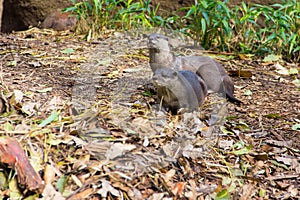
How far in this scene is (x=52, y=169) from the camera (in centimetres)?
262

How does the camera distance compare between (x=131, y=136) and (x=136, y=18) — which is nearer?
(x=131, y=136)

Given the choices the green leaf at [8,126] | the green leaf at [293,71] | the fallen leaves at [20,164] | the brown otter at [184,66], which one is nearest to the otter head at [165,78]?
the brown otter at [184,66]

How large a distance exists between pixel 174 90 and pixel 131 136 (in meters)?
0.63

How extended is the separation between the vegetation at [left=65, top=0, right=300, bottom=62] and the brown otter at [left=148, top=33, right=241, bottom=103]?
905mm

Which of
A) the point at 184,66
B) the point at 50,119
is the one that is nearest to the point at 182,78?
the point at 184,66

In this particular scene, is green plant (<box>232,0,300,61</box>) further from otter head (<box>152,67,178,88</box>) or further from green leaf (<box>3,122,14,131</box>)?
green leaf (<box>3,122,14,131</box>)

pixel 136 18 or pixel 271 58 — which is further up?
pixel 136 18

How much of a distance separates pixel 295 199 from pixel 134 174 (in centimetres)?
98

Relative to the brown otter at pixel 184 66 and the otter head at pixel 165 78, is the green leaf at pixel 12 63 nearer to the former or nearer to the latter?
the brown otter at pixel 184 66

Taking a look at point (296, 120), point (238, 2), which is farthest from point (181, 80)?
point (238, 2)

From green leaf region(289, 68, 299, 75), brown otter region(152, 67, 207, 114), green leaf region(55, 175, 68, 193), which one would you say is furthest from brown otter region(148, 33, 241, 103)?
green leaf region(55, 175, 68, 193)

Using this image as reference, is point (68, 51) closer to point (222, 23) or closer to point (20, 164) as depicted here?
point (222, 23)

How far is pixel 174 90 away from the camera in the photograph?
138 inches

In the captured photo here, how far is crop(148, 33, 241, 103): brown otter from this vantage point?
4.04 m
